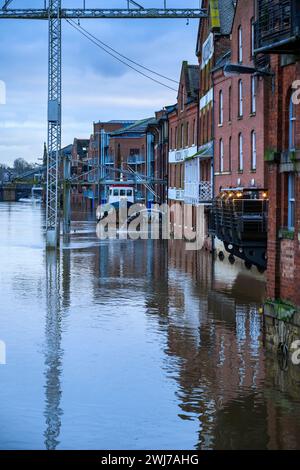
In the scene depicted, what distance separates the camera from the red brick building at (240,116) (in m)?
36.8

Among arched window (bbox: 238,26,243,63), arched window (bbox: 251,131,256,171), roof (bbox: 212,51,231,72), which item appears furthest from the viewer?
roof (bbox: 212,51,231,72)

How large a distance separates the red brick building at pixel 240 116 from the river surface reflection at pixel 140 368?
6.21 metres

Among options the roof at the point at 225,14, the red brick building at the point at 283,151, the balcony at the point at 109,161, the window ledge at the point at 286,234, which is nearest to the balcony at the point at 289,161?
the red brick building at the point at 283,151

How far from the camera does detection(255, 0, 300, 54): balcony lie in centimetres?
1750

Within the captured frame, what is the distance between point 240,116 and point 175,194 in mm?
Result: 26116

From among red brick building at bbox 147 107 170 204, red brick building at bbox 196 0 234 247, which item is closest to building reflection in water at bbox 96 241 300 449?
red brick building at bbox 196 0 234 247

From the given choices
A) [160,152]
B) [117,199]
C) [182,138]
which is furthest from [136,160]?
[182,138]

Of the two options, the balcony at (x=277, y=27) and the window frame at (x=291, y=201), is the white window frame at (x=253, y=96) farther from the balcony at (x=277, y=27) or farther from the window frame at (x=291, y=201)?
the window frame at (x=291, y=201)

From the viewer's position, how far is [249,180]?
3841 centimetres

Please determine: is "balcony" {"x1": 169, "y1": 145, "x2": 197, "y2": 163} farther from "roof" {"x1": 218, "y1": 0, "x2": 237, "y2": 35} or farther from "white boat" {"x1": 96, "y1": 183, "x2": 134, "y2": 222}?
"white boat" {"x1": 96, "y1": 183, "x2": 134, "y2": 222}

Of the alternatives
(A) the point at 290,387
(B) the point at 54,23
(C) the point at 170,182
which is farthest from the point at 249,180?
(C) the point at 170,182

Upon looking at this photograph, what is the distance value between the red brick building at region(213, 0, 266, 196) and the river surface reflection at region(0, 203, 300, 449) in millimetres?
6210

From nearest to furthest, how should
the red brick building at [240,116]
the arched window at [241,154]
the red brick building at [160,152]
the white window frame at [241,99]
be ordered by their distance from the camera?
the red brick building at [240,116] < the white window frame at [241,99] < the arched window at [241,154] < the red brick building at [160,152]

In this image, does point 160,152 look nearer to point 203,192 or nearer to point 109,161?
point 203,192
